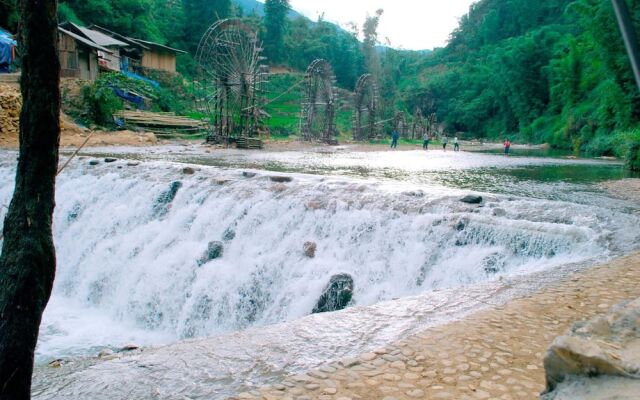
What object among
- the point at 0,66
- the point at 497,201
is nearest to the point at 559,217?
the point at 497,201

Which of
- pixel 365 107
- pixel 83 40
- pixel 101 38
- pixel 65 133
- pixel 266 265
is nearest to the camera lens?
pixel 266 265

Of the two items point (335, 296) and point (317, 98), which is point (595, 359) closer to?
point (335, 296)

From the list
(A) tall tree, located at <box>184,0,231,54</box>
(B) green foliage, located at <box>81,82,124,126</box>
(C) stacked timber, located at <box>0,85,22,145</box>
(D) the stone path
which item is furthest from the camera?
(A) tall tree, located at <box>184,0,231,54</box>

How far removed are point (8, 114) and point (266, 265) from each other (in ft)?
54.4

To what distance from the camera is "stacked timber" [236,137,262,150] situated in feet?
73.6

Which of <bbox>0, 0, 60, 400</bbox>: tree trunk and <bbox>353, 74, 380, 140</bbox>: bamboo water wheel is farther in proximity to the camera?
<bbox>353, 74, 380, 140</bbox>: bamboo water wheel

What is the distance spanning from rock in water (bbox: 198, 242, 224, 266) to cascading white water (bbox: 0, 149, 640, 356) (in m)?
0.08

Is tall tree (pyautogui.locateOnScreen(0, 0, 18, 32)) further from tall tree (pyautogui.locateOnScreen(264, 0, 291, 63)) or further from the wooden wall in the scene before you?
tall tree (pyautogui.locateOnScreen(264, 0, 291, 63))

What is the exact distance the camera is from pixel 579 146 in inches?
1147

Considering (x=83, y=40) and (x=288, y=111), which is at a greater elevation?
(x=83, y=40)

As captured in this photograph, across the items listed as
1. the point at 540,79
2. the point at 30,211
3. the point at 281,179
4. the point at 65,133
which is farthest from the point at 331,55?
the point at 30,211

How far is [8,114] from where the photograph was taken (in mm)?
19641

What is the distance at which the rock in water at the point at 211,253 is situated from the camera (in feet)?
27.9

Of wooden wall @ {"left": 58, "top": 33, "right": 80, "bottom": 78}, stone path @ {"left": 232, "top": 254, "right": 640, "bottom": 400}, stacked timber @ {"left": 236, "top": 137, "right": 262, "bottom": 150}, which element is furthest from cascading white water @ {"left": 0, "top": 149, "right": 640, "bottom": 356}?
wooden wall @ {"left": 58, "top": 33, "right": 80, "bottom": 78}
